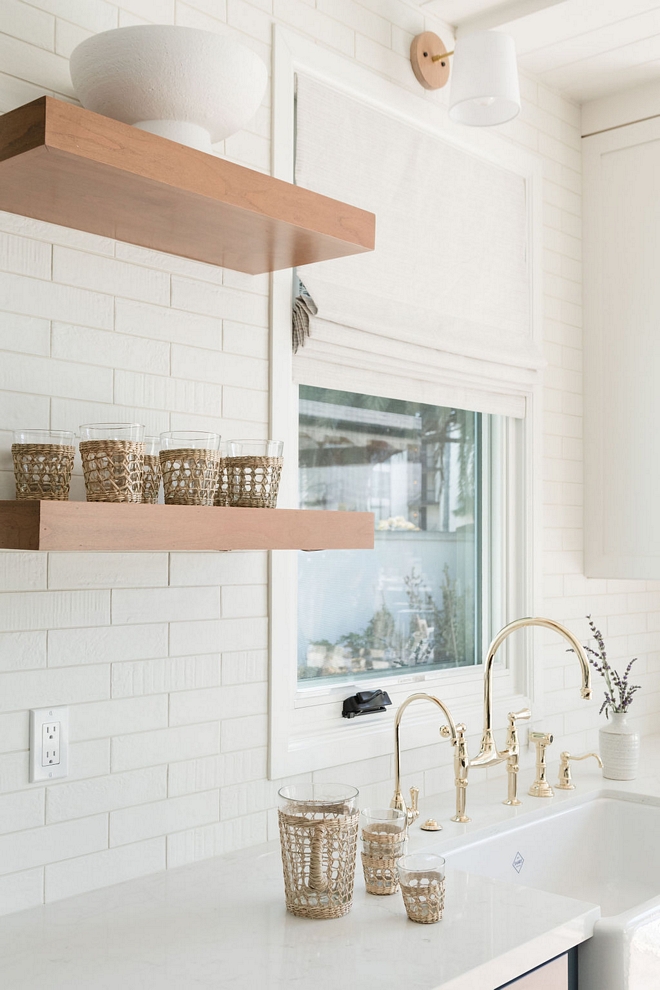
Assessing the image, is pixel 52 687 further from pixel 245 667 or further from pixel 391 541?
pixel 391 541

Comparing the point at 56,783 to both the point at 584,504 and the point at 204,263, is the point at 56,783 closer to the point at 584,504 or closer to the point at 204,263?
the point at 204,263

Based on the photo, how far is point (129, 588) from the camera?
163cm

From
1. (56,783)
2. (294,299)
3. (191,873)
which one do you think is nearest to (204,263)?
(294,299)

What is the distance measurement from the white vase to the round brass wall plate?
1631mm

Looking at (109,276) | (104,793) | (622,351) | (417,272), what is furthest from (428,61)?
(104,793)

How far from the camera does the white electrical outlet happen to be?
149 cm

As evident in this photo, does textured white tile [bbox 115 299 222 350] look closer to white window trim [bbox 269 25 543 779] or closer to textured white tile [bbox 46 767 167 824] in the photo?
white window trim [bbox 269 25 543 779]

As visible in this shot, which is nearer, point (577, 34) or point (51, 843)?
point (51, 843)

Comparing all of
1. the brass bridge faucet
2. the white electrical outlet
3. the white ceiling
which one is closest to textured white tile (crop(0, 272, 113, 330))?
the white electrical outlet

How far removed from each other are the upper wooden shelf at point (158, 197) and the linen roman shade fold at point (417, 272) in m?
0.31

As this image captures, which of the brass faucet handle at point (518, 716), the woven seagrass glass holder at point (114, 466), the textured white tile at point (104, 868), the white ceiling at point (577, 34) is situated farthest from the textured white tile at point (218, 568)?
the white ceiling at point (577, 34)

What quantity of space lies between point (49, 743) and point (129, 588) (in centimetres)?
28

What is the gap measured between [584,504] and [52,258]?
5.77 ft

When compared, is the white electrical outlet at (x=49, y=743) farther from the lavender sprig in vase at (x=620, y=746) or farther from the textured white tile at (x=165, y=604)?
the lavender sprig in vase at (x=620, y=746)
